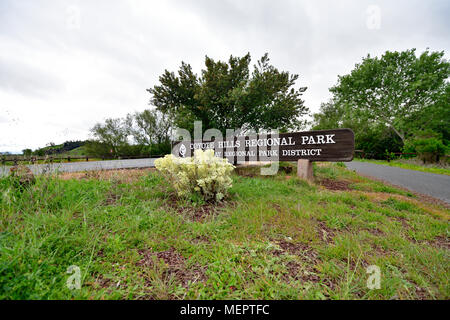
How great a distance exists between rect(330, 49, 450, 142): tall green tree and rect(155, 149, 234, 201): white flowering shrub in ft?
74.5

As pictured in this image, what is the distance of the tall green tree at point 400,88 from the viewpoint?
16.5 meters

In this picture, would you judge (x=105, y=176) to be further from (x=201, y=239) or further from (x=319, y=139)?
(x=319, y=139)

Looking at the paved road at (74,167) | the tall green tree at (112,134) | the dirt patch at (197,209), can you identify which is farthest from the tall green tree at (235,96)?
the tall green tree at (112,134)

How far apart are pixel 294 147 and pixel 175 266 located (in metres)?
4.91

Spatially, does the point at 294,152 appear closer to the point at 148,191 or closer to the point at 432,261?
the point at 432,261

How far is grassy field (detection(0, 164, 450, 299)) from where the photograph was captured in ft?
4.39

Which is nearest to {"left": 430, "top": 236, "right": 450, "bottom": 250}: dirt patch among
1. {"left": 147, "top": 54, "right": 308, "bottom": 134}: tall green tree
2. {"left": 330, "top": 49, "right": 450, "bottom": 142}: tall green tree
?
{"left": 147, "top": 54, "right": 308, "bottom": 134}: tall green tree

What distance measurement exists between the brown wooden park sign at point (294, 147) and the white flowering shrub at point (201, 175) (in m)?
2.95

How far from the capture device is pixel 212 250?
1854 mm

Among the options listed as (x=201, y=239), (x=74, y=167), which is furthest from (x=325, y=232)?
(x=74, y=167)

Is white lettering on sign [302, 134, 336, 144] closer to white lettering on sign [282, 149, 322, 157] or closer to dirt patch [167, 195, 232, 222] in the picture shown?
white lettering on sign [282, 149, 322, 157]

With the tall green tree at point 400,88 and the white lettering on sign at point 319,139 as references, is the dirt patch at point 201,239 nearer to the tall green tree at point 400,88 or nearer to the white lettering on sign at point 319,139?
the white lettering on sign at point 319,139

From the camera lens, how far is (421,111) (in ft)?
57.1
